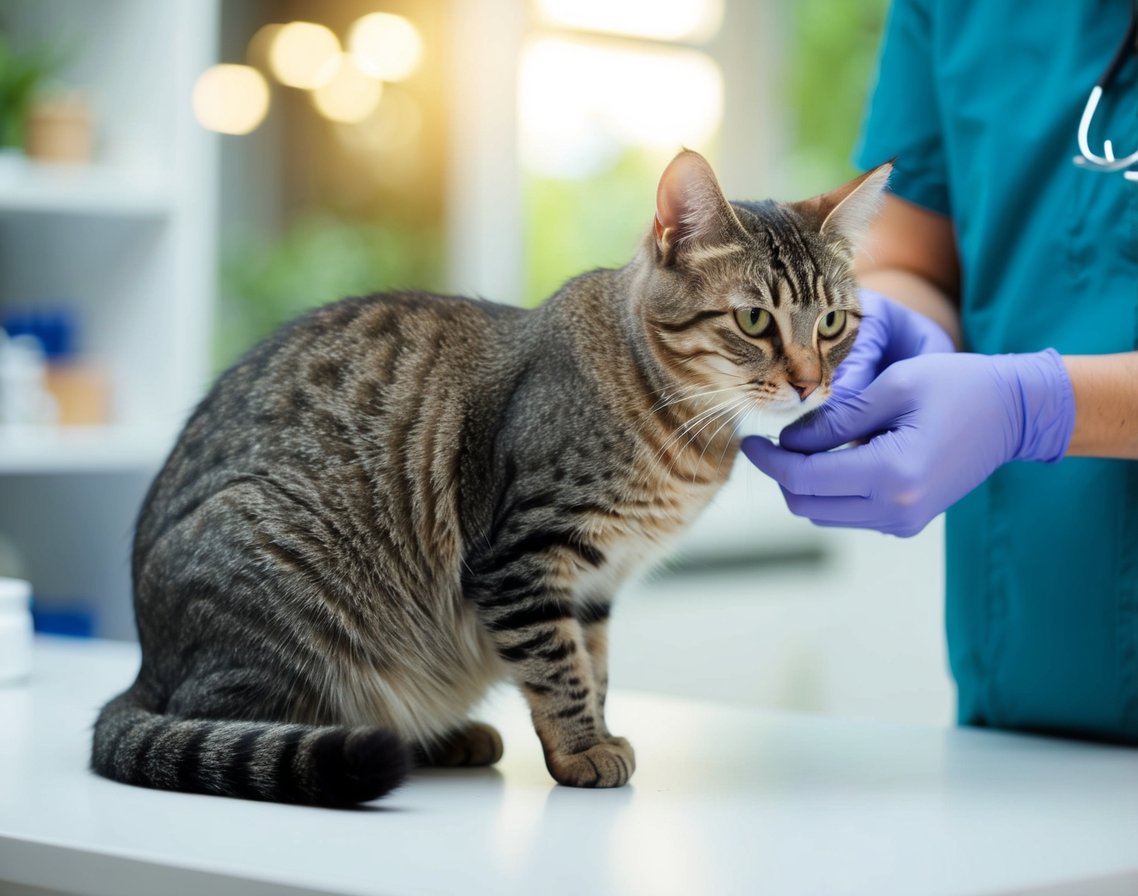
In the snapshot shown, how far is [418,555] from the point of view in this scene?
118 centimetres

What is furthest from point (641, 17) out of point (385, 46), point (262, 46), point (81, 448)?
point (81, 448)

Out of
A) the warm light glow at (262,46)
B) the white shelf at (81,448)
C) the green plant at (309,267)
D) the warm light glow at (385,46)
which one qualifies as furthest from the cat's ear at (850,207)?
the warm light glow at (385,46)

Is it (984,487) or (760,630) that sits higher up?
(984,487)

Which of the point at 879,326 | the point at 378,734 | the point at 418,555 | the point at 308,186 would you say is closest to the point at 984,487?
the point at 879,326

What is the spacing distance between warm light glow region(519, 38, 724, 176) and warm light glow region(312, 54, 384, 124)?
1.50 ft

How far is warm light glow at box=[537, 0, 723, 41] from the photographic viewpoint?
3695 mm

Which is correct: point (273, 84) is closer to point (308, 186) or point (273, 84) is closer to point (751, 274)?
point (308, 186)

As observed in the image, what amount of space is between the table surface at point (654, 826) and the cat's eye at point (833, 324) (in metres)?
0.42

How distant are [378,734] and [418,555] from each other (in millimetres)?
241

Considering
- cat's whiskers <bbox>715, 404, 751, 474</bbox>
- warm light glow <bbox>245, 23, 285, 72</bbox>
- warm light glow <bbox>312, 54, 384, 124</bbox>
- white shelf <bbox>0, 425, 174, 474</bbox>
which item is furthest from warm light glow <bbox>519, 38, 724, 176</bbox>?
cat's whiskers <bbox>715, 404, 751, 474</bbox>

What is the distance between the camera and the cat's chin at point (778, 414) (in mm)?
1195

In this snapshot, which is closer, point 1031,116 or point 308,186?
point 1031,116

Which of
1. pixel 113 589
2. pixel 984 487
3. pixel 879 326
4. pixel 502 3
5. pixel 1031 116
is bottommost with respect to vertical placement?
pixel 113 589

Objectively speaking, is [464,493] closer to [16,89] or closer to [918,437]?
[918,437]
